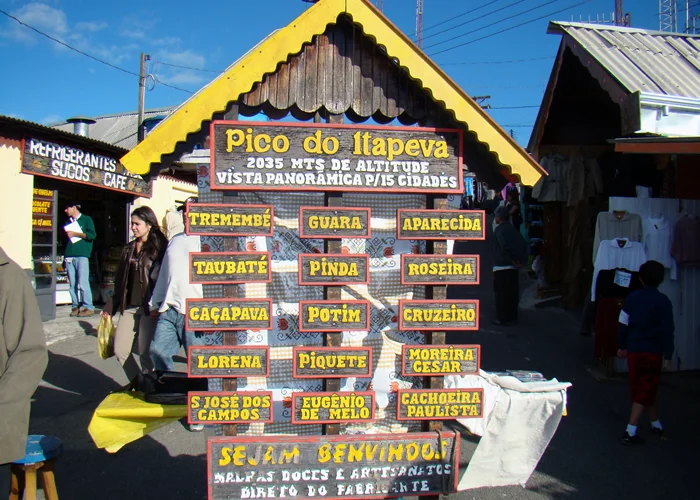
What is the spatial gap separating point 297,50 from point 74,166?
27.2 feet

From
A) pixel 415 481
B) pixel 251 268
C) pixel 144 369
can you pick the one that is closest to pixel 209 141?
pixel 251 268

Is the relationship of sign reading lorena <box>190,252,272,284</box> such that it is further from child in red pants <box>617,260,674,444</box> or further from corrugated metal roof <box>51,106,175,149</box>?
corrugated metal roof <box>51,106,175,149</box>

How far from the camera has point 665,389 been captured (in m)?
6.09

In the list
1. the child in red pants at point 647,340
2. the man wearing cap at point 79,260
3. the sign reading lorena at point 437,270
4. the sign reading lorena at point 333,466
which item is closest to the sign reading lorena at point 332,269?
the sign reading lorena at point 437,270

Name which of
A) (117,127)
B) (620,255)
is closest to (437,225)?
(620,255)

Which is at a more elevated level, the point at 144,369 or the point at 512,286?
the point at 512,286

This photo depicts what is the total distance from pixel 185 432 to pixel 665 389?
5.28 metres

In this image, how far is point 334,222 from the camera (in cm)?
286

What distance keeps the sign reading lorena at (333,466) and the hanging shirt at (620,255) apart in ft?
14.4

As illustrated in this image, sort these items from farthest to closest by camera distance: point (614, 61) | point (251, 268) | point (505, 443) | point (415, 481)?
point (614, 61), point (505, 443), point (415, 481), point (251, 268)

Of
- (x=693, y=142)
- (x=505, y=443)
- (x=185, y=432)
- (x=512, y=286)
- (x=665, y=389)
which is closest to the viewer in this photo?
(x=505, y=443)

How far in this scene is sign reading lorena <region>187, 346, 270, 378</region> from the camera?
9.37 ft

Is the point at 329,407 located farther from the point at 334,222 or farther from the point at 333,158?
the point at 333,158

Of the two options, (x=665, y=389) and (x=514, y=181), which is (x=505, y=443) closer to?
(x=514, y=181)
